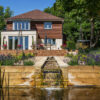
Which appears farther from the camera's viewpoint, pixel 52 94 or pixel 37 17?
pixel 37 17

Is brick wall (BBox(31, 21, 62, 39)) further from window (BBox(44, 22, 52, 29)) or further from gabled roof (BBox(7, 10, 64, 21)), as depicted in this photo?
gabled roof (BBox(7, 10, 64, 21))

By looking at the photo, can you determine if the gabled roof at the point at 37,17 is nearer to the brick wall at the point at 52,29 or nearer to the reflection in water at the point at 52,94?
the brick wall at the point at 52,29

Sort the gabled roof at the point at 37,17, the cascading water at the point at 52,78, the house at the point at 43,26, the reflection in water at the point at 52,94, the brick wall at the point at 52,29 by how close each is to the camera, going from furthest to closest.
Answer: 1. the brick wall at the point at 52,29
2. the gabled roof at the point at 37,17
3. the house at the point at 43,26
4. the cascading water at the point at 52,78
5. the reflection in water at the point at 52,94

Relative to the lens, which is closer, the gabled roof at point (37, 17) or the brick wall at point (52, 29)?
the gabled roof at point (37, 17)

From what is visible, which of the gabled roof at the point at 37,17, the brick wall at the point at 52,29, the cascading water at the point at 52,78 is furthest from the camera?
the brick wall at the point at 52,29

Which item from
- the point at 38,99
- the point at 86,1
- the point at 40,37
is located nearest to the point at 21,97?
the point at 38,99

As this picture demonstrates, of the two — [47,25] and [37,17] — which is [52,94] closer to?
[47,25]

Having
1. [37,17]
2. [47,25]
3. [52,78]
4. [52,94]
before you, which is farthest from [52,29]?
[52,94]

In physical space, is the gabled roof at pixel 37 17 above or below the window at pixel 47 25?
above

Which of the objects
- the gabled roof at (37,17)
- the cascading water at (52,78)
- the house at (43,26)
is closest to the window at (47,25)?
the house at (43,26)

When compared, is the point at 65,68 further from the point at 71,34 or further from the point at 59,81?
the point at 71,34

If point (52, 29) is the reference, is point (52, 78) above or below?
below

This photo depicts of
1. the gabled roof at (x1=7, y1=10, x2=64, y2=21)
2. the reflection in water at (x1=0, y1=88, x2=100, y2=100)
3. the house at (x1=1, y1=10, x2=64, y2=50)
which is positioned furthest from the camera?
the gabled roof at (x1=7, y1=10, x2=64, y2=21)

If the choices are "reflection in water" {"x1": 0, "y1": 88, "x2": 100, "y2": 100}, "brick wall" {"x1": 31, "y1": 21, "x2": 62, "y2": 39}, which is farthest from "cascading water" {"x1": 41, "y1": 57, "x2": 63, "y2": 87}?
"brick wall" {"x1": 31, "y1": 21, "x2": 62, "y2": 39}
